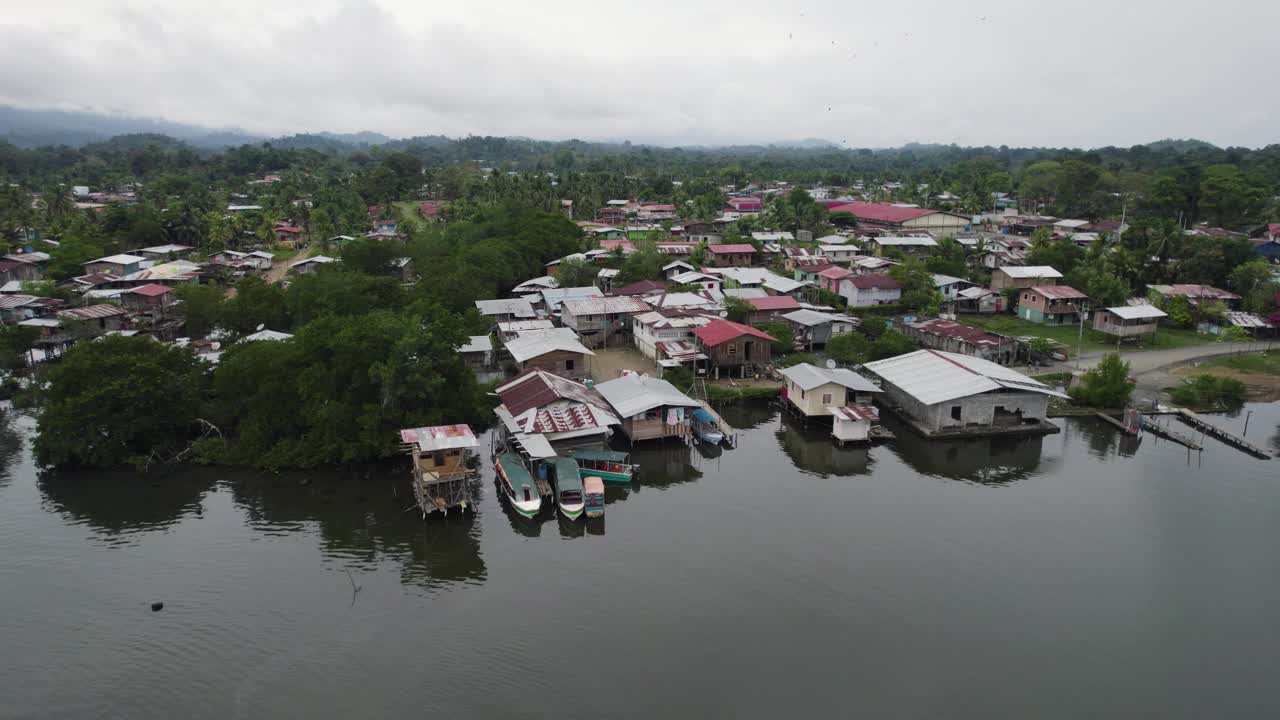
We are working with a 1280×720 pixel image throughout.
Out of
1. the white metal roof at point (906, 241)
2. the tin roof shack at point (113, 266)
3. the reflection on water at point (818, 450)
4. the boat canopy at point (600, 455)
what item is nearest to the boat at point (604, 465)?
the boat canopy at point (600, 455)

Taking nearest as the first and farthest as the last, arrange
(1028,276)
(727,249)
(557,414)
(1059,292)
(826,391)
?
1. (557,414)
2. (826,391)
3. (1059,292)
4. (1028,276)
5. (727,249)

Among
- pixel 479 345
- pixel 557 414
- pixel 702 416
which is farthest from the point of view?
pixel 479 345

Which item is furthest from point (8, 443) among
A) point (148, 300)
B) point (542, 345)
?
point (542, 345)

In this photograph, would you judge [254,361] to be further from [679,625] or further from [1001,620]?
[1001,620]

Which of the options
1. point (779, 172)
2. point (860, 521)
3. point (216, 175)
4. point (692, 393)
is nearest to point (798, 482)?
point (860, 521)

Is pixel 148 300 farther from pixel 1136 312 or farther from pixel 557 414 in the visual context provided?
pixel 1136 312

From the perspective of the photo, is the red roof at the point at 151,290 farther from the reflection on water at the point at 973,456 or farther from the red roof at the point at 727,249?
the reflection on water at the point at 973,456

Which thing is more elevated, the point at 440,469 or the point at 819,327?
the point at 819,327
